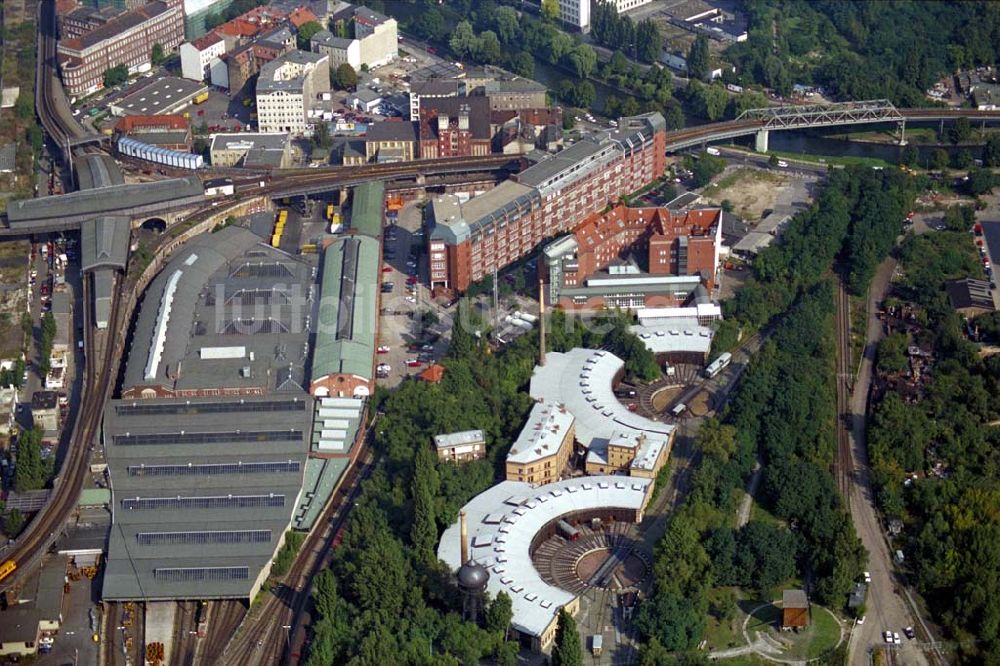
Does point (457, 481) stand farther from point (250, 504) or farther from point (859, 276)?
point (859, 276)

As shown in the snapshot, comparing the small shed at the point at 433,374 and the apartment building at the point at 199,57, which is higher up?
the apartment building at the point at 199,57

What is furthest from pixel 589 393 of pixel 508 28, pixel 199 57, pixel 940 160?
pixel 508 28

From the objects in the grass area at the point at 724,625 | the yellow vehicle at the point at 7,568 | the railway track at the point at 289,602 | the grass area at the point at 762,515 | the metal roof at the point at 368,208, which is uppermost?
the metal roof at the point at 368,208

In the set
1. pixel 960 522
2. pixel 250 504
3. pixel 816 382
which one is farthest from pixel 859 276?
pixel 250 504

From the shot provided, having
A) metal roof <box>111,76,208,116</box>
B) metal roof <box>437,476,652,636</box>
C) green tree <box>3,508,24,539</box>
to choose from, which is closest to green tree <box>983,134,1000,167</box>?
metal roof <box>437,476,652,636</box>

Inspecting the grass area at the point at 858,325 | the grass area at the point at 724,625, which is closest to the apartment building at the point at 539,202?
the grass area at the point at 858,325

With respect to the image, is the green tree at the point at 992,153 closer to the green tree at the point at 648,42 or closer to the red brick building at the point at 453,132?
the green tree at the point at 648,42

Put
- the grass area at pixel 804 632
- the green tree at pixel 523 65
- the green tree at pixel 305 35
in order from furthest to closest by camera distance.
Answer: the green tree at pixel 305 35
the green tree at pixel 523 65
the grass area at pixel 804 632

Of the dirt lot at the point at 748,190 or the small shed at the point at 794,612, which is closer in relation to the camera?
the small shed at the point at 794,612
